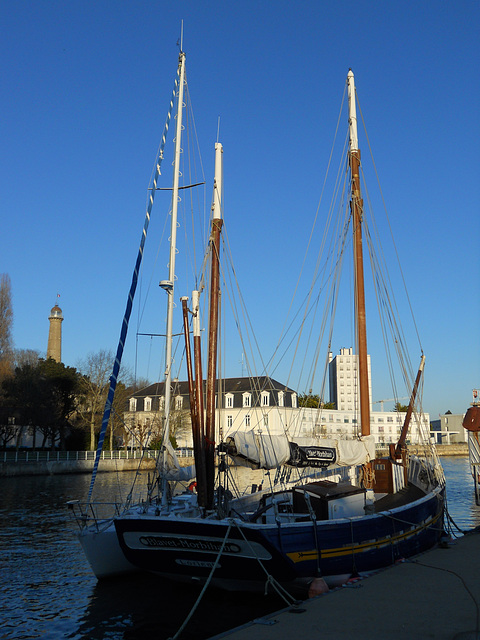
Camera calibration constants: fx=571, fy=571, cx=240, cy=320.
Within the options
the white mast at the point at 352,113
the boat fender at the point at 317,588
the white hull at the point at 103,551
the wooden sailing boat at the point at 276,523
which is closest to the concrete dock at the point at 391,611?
the boat fender at the point at 317,588

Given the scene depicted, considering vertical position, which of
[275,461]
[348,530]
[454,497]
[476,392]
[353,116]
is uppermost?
[353,116]

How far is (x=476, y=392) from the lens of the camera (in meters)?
31.1

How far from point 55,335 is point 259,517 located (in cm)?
10277

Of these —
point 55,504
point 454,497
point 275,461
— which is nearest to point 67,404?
point 55,504

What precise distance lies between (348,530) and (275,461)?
384 cm

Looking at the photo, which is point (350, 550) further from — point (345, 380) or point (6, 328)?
point (345, 380)

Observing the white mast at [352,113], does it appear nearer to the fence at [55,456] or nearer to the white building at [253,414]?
the white building at [253,414]

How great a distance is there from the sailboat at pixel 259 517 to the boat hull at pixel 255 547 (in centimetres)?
3

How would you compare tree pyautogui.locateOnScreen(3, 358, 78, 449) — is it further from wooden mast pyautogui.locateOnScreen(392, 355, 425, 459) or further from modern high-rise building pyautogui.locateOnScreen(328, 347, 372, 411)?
modern high-rise building pyautogui.locateOnScreen(328, 347, 372, 411)

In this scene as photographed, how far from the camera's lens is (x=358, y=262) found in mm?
27547

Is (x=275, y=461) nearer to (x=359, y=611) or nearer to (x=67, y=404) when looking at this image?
(x=359, y=611)

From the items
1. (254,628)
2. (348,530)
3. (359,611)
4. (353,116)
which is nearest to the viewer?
(254,628)

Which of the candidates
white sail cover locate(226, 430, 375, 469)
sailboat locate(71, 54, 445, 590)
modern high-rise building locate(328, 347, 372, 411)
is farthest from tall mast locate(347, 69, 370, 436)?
modern high-rise building locate(328, 347, 372, 411)

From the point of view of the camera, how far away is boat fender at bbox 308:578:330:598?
46.7ft
